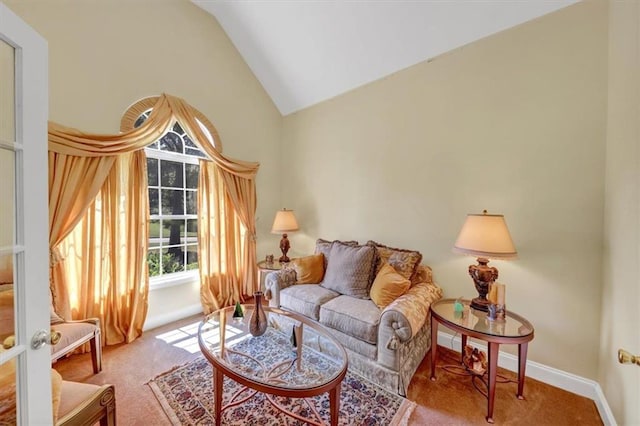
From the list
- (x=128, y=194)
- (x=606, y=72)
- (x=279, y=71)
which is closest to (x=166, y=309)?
(x=128, y=194)

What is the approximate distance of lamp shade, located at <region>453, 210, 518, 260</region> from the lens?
1783 millimetres

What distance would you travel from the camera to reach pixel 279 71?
133 inches

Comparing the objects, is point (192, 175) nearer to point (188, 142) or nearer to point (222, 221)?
point (188, 142)

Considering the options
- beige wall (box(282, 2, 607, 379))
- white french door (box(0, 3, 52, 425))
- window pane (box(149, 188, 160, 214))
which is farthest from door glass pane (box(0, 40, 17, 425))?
beige wall (box(282, 2, 607, 379))

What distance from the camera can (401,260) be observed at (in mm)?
2443

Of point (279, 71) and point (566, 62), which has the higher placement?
point (279, 71)

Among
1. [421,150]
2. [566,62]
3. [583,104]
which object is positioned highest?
[566,62]

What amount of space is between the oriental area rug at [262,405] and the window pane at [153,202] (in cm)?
168

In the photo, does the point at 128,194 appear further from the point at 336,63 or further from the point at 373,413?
the point at 373,413

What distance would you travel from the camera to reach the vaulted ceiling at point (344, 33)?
83.7 inches

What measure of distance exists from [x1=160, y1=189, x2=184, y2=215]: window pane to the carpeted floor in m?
1.41

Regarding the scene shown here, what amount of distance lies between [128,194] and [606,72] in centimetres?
401

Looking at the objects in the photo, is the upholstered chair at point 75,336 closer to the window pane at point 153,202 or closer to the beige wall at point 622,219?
the window pane at point 153,202

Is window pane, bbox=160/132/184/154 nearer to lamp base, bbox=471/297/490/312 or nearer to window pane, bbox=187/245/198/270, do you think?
window pane, bbox=187/245/198/270
